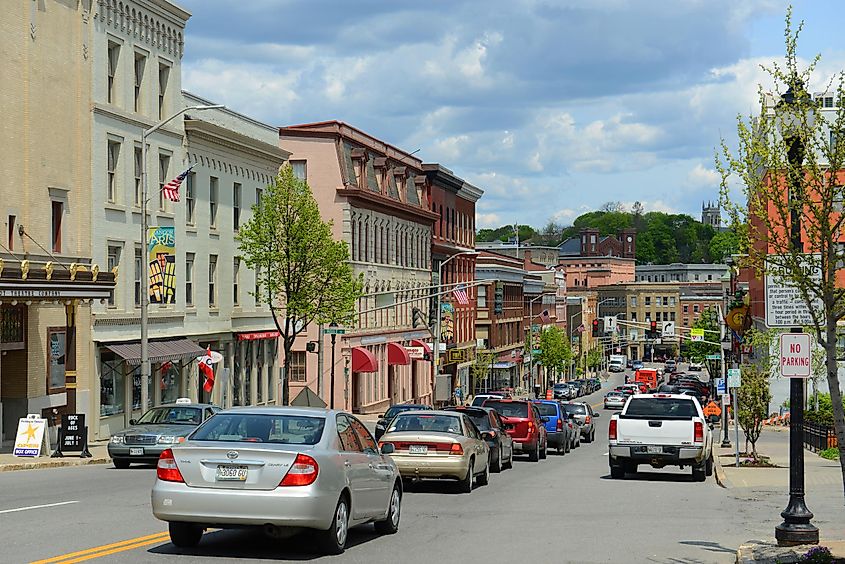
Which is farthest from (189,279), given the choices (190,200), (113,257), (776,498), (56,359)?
(776,498)

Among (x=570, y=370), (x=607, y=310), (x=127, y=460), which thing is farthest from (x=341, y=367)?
(x=607, y=310)

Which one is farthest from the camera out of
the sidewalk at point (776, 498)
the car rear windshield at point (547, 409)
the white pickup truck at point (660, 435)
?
the car rear windshield at point (547, 409)

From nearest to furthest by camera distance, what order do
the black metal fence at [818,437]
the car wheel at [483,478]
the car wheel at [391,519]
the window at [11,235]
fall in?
1. the car wheel at [391,519]
2. the car wheel at [483,478]
3. the window at [11,235]
4. the black metal fence at [818,437]

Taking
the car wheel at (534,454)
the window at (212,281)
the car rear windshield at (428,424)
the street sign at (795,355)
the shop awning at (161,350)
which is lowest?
the car wheel at (534,454)

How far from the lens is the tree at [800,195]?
1402 centimetres

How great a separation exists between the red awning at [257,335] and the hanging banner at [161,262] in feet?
45.6

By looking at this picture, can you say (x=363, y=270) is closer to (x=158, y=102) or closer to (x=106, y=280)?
(x=158, y=102)

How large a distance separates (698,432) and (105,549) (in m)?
17.2

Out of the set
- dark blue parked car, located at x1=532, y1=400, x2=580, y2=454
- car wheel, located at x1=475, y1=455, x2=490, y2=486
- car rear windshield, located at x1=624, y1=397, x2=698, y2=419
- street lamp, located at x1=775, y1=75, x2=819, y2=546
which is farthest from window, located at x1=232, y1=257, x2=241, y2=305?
street lamp, located at x1=775, y1=75, x2=819, y2=546

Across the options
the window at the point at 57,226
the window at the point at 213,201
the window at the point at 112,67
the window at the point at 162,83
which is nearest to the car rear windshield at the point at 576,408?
the window at the point at 213,201

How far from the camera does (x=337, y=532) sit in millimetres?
13656

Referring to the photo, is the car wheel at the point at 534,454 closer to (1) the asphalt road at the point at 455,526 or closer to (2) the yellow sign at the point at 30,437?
(1) the asphalt road at the point at 455,526

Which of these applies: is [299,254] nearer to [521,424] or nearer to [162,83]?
[162,83]

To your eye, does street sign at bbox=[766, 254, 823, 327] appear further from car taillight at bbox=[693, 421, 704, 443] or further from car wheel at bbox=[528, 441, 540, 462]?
car wheel at bbox=[528, 441, 540, 462]
